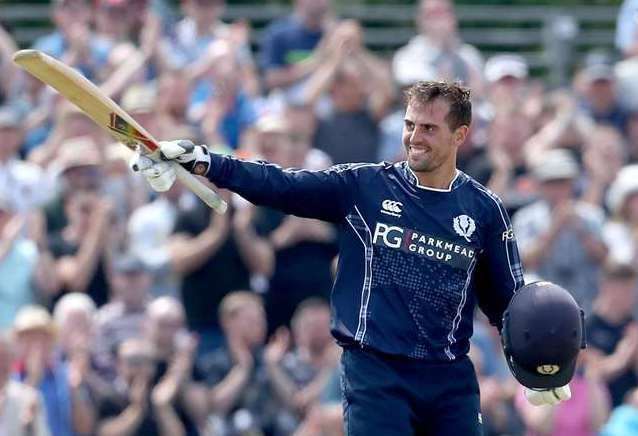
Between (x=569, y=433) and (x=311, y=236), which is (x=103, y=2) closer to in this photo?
(x=311, y=236)

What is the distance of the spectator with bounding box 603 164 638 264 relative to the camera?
12859mm

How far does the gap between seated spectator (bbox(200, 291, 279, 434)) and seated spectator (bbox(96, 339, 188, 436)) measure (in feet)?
1.18

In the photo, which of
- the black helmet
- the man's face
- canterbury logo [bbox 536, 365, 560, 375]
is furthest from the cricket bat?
canterbury logo [bbox 536, 365, 560, 375]

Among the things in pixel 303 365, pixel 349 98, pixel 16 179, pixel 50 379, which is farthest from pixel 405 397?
pixel 349 98

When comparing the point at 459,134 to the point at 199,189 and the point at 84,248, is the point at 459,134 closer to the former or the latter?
the point at 199,189

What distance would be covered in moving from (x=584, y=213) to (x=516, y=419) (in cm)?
186

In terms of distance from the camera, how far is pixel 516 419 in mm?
11727

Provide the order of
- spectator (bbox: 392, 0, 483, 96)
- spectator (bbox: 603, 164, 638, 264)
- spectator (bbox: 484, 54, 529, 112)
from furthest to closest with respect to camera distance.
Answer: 1. spectator (bbox: 484, 54, 529, 112)
2. spectator (bbox: 392, 0, 483, 96)
3. spectator (bbox: 603, 164, 638, 264)

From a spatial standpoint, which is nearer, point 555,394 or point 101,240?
point 555,394

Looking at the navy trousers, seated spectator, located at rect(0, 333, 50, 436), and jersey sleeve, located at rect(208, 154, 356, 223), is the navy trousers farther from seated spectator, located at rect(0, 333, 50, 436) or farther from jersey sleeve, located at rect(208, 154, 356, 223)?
seated spectator, located at rect(0, 333, 50, 436)

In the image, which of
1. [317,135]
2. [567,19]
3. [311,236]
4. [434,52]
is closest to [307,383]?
[311,236]

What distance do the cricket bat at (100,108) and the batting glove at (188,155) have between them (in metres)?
Answer: 0.03

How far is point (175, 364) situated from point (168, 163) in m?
4.18

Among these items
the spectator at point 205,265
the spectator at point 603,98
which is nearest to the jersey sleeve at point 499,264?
the spectator at point 205,265
